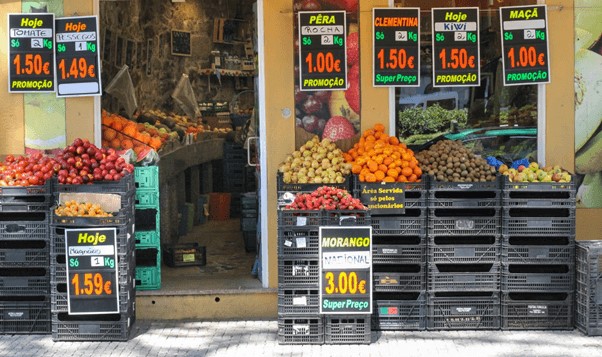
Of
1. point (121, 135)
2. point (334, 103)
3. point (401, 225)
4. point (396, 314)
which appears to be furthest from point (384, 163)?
point (121, 135)

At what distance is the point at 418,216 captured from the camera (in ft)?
28.6

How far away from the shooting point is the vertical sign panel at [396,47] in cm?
932

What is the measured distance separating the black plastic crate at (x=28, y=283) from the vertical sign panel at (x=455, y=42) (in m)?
4.28

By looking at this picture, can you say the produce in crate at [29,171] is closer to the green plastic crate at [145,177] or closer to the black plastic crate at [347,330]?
the green plastic crate at [145,177]

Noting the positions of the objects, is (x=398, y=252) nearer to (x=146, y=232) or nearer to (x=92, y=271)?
(x=146, y=232)

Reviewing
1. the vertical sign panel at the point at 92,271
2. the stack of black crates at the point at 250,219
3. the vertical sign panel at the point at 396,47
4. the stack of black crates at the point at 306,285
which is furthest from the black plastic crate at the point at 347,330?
the stack of black crates at the point at 250,219

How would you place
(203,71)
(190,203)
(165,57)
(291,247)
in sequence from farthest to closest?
(203,71) → (165,57) → (190,203) → (291,247)

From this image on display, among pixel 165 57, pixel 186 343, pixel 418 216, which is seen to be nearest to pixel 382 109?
pixel 418 216

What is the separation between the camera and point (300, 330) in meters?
8.34

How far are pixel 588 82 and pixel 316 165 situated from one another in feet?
9.50

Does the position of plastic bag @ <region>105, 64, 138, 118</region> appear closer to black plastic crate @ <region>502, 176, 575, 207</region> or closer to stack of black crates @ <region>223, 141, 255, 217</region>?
stack of black crates @ <region>223, 141, 255, 217</region>

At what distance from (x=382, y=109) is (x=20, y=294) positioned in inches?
154

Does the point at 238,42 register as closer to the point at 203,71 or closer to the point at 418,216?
the point at 203,71

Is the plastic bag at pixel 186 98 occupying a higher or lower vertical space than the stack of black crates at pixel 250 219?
higher
